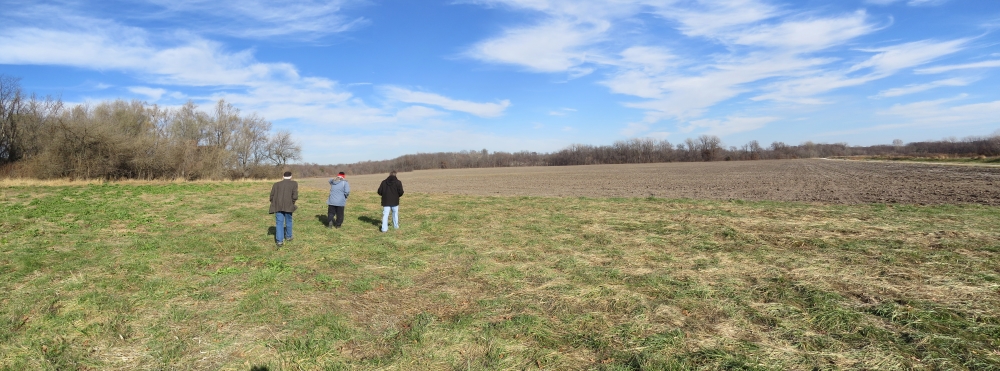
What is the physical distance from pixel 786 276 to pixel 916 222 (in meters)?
8.32

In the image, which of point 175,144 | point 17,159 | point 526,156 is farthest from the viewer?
point 526,156

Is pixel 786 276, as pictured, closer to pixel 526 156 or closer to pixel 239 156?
pixel 239 156

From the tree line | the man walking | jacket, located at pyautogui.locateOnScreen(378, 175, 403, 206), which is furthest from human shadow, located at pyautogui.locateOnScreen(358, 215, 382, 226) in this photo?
the tree line

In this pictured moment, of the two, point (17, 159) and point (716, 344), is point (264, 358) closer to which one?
point (716, 344)

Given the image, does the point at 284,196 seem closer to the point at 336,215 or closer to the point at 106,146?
the point at 336,215

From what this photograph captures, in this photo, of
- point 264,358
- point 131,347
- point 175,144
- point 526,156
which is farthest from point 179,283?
point 526,156

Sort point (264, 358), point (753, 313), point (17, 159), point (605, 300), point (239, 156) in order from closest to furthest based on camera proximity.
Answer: point (264, 358) < point (753, 313) < point (605, 300) < point (17, 159) < point (239, 156)

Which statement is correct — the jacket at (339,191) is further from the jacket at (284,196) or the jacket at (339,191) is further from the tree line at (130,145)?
the tree line at (130,145)

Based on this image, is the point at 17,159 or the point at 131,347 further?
the point at 17,159

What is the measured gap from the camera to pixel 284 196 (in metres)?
9.95

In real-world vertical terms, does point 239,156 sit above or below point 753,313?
above

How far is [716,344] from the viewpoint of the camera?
4609 mm

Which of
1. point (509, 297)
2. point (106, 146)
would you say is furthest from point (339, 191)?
point (106, 146)

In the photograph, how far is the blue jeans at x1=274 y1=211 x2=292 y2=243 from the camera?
10.0 m
